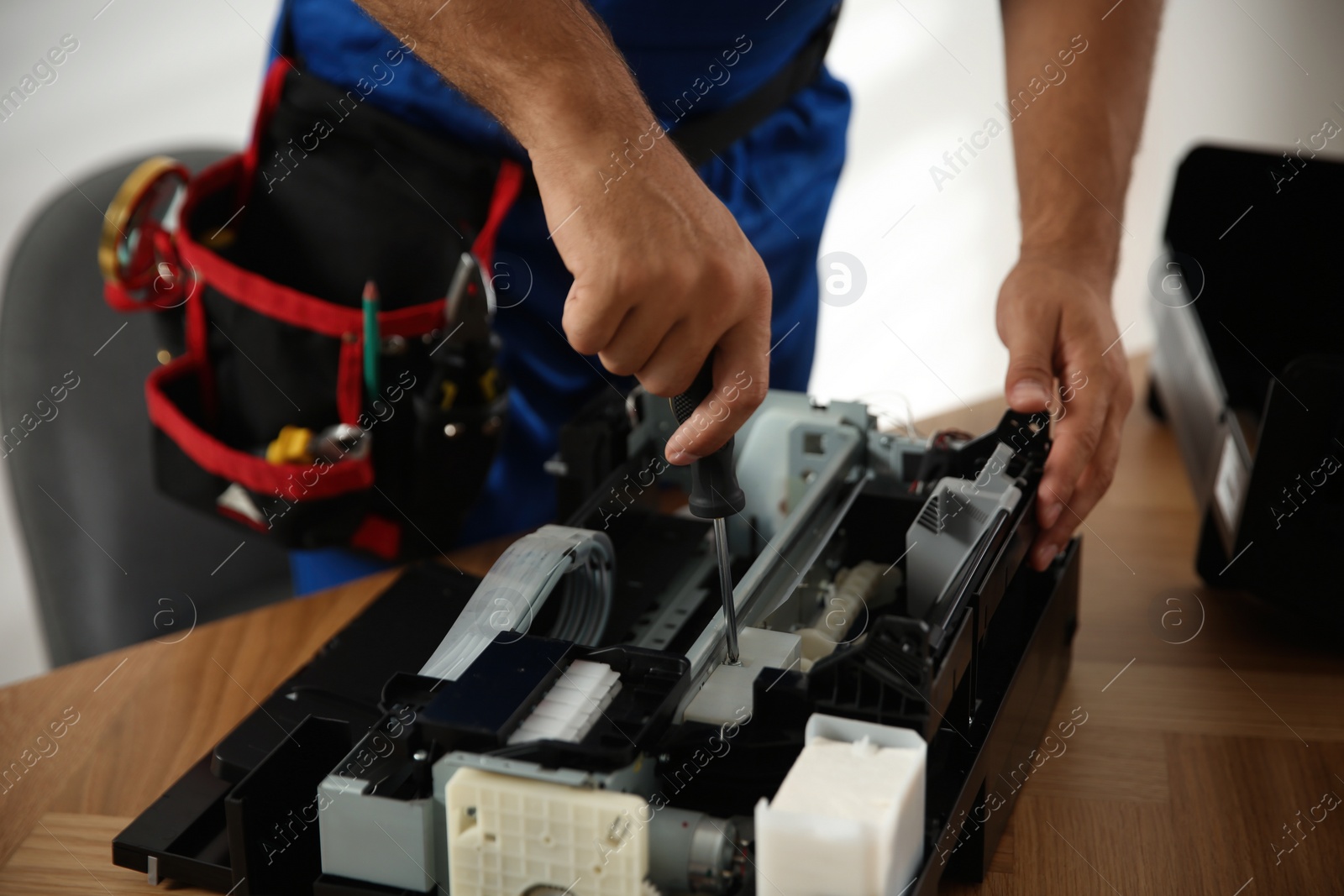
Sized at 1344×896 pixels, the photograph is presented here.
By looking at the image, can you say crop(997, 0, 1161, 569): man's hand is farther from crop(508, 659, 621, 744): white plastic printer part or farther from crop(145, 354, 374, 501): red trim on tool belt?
crop(145, 354, 374, 501): red trim on tool belt

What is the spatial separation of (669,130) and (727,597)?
2.22 feet

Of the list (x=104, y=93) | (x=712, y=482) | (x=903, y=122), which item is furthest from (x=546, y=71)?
(x=903, y=122)

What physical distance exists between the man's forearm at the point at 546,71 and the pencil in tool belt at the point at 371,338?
1.48ft

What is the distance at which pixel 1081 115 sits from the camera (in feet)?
4.21

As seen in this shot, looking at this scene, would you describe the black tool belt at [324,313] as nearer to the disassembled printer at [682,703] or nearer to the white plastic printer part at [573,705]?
the disassembled printer at [682,703]

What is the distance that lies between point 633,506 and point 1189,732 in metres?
0.52

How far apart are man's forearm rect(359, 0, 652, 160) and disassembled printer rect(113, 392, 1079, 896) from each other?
1.00 feet

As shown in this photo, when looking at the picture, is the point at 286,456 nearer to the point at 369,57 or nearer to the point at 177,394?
the point at 177,394

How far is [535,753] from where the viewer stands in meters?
0.71

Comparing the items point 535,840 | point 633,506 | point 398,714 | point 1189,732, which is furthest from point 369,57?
point 1189,732

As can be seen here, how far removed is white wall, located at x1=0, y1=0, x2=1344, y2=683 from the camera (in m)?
2.36

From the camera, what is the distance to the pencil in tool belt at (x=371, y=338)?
4.15 ft

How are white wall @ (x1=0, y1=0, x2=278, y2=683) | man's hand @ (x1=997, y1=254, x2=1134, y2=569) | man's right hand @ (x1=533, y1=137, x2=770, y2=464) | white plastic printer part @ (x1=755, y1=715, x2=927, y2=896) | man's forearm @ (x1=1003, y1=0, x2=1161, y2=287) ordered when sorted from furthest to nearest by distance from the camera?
white wall @ (x1=0, y1=0, x2=278, y2=683), man's forearm @ (x1=1003, y1=0, x2=1161, y2=287), man's hand @ (x1=997, y1=254, x2=1134, y2=569), man's right hand @ (x1=533, y1=137, x2=770, y2=464), white plastic printer part @ (x1=755, y1=715, x2=927, y2=896)

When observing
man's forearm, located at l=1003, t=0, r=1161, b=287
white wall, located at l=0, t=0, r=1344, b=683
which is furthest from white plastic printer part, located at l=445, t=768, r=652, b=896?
white wall, located at l=0, t=0, r=1344, b=683
